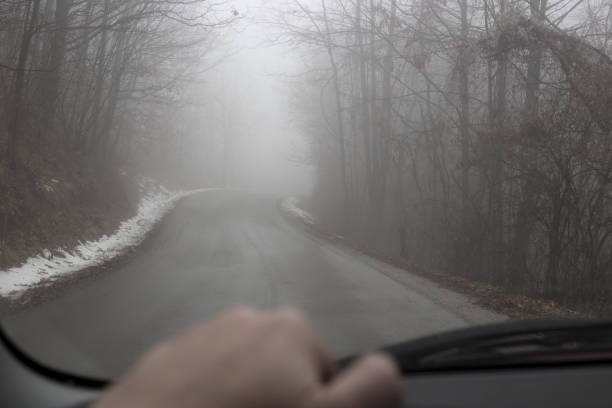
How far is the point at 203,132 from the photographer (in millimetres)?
59375

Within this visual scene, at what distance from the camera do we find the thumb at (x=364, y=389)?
4.21 feet

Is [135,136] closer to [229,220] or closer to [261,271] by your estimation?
[229,220]

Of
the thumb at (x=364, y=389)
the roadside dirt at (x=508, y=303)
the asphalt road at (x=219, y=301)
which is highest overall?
the thumb at (x=364, y=389)

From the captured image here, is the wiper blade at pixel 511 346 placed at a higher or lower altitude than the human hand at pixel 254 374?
lower

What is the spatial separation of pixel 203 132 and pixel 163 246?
47.7 metres

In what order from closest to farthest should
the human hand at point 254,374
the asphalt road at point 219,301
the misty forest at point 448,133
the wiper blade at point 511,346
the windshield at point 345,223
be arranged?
the human hand at point 254,374 < the wiper blade at point 511,346 < the asphalt road at point 219,301 < the windshield at point 345,223 < the misty forest at point 448,133

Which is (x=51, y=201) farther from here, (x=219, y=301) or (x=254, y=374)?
(x=254, y=374)

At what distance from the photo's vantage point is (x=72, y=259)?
36.2 feet

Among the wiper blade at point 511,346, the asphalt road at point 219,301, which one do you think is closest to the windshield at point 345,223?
the asphalt road at point 219,301

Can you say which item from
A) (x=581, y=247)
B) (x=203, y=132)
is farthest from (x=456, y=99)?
(x=203, y=132)

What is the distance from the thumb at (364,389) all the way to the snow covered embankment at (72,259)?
25.2ft

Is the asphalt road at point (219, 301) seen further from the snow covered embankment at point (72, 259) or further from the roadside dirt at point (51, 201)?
the roadside dirt at point (51, 201)

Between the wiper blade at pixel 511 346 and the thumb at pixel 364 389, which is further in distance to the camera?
the wiper blade at pixel 511 346

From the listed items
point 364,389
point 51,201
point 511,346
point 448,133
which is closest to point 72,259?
point 51,201
